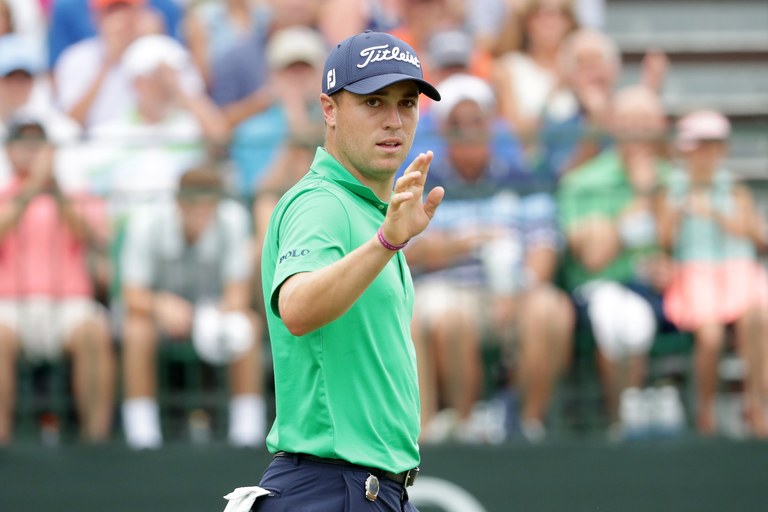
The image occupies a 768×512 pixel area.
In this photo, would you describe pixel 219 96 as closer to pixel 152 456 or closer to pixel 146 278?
pixel 146 278

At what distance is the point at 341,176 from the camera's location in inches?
148

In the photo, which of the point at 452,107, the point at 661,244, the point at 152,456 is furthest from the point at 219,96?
the point at 661,244

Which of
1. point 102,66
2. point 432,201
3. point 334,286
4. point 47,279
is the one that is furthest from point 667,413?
point 334,286

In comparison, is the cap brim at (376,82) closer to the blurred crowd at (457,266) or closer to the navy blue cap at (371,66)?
the navy blue cap at (371,66)

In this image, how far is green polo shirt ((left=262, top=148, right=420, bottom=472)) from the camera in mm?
3631

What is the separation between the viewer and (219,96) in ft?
29.4

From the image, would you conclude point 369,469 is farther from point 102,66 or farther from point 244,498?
point 102,66

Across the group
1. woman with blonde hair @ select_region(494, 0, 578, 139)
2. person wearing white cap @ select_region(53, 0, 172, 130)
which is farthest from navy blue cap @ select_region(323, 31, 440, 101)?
woman with blonde hair @ select_region(494, 0, 578, 139)

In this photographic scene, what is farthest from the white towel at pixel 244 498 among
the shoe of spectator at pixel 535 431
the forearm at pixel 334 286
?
the shoe of spectator at pixel 535 431

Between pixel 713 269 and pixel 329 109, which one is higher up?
pixel 329 109

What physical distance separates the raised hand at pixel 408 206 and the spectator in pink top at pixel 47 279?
4.51 meters

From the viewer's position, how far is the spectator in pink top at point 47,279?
7.52m

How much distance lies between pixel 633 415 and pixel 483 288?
1225mm

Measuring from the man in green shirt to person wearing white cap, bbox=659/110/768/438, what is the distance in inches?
171
